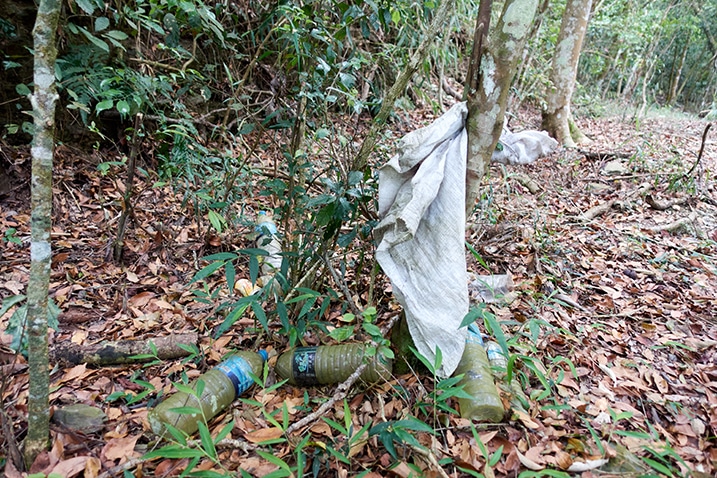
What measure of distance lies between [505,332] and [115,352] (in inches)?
74.0

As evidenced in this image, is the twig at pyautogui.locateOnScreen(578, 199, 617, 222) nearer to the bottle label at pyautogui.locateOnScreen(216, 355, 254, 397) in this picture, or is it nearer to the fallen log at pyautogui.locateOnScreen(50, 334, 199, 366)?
the bottle label at pyautogui.locateOnScreen(216, 355, 254, 397)

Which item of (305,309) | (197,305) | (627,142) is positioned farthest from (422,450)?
(627,142)

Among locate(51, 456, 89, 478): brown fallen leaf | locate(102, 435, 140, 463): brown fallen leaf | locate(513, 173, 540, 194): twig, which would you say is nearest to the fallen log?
locate(102, 435, 140, 463): brown fallen leaf

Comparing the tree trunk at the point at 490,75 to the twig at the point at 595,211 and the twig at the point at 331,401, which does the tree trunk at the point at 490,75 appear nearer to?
the twig at the point at 331,401

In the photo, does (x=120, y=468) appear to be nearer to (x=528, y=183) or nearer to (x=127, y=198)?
(x=127, y=198)

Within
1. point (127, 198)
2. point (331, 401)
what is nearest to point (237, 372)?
point (331, 401)

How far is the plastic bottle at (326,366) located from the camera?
1735 millimetres

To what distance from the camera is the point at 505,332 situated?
203 centimetres

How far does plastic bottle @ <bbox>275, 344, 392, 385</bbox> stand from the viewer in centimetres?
174

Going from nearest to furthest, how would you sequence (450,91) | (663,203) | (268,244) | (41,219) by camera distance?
1. (41,219)
2. (268,244)
3. (663,203)
4. (450,91)

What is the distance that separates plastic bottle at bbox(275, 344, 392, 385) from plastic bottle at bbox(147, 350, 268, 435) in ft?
0.54

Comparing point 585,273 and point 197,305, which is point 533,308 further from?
point 197,305

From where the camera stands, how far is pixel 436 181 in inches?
61.4

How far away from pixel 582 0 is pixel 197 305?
5968 mm
